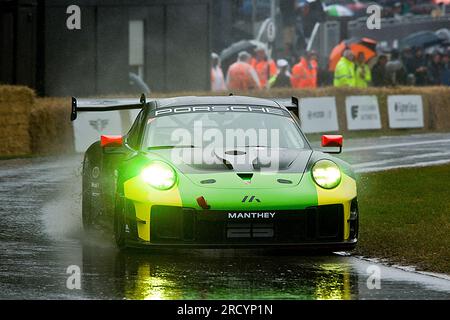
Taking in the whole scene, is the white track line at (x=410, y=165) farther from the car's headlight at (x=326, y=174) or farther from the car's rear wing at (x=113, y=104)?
the car's headlight at (x=326, y=174)

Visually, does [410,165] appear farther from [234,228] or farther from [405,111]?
[234,228]

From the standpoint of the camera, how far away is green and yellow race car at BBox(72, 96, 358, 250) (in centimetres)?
1008

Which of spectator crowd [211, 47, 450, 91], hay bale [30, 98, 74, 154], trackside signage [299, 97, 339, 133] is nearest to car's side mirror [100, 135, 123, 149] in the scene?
hay bale [30, 98, 74, 154]

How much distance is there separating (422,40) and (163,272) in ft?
117

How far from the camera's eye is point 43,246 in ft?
38.2

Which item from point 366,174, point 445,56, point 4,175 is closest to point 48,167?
point 4,175

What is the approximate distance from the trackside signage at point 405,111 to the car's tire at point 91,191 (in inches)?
766

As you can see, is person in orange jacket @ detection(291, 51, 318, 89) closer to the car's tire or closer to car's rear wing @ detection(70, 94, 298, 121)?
car's rear wing @ detection(70, 94, 298, 121)

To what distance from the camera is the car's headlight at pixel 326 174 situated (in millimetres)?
10414

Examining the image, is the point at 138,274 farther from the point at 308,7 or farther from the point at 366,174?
the point at 308,7

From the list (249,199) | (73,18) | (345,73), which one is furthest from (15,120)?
(249,199)

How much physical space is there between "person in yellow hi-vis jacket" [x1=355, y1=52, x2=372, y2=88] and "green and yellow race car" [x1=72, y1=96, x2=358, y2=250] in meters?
21.2

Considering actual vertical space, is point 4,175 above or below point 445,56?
below

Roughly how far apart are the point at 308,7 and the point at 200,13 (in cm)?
1202
